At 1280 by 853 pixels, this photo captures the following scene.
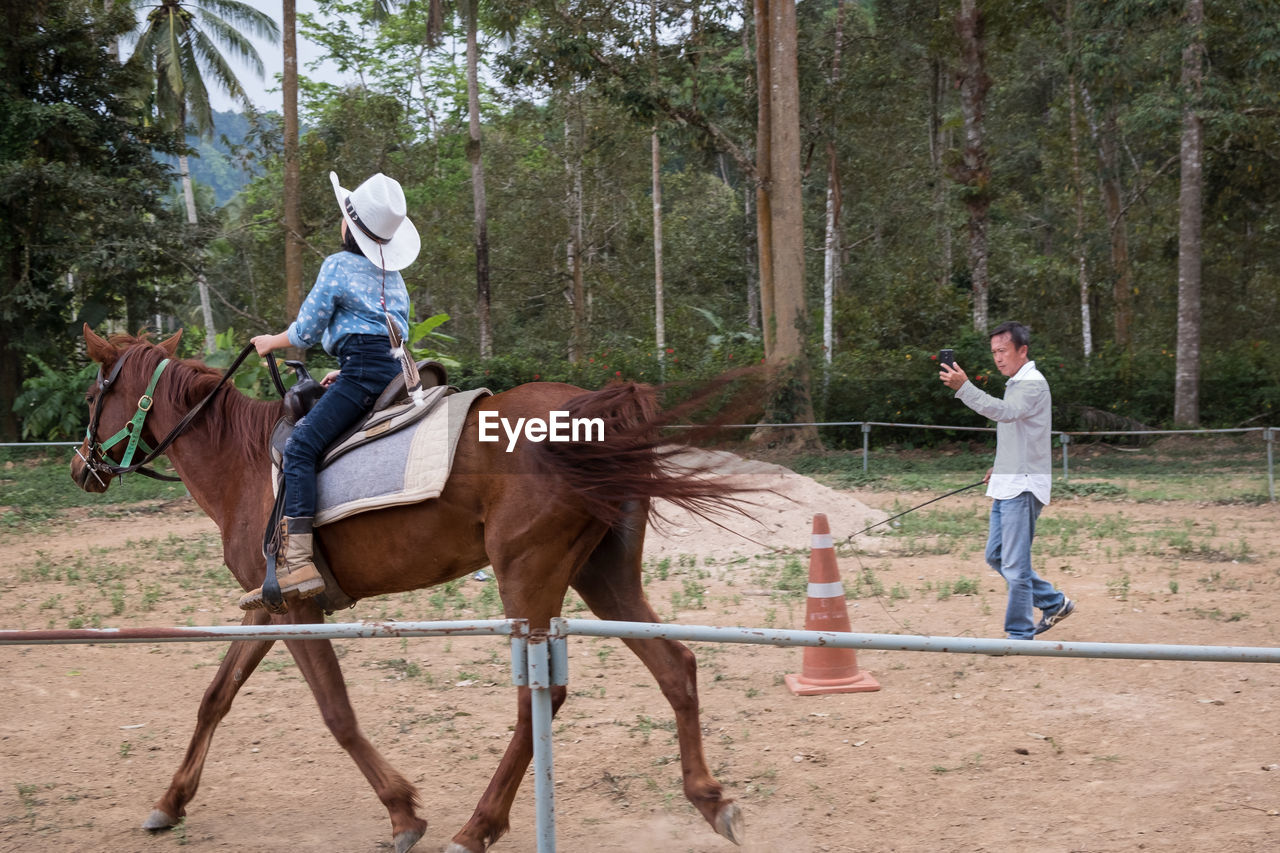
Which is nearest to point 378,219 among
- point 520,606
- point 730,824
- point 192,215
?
point 520,606

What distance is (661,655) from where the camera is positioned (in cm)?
392

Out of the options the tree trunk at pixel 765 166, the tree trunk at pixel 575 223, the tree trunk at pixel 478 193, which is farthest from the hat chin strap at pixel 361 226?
the tree trunk at pixel 575 223

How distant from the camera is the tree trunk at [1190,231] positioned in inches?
709

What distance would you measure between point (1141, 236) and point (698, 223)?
13.7 metres

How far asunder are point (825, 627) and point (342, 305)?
10.6ft

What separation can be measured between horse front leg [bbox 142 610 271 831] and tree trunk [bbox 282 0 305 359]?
1615 cm

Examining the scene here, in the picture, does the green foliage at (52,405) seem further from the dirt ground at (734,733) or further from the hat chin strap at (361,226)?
the hat chin strap at (361,226)

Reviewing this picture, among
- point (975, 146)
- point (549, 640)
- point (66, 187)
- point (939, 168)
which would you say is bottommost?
point (549, 640)

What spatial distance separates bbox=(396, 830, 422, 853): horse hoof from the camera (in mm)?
3803

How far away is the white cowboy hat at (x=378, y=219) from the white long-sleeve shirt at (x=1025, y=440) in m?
→ 3.57

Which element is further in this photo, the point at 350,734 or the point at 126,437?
the point at 126,437

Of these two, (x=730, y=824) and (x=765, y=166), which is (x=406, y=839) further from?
(x=765, y=166)

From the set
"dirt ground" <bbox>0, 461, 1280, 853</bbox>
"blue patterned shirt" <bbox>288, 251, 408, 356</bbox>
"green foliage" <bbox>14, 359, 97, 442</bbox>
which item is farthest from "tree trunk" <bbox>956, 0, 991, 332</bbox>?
"blue patterned shirt" <bbox>288, 251, 408, 356</bbox>

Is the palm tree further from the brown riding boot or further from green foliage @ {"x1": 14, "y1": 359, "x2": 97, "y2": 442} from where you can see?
the brown riding boot
